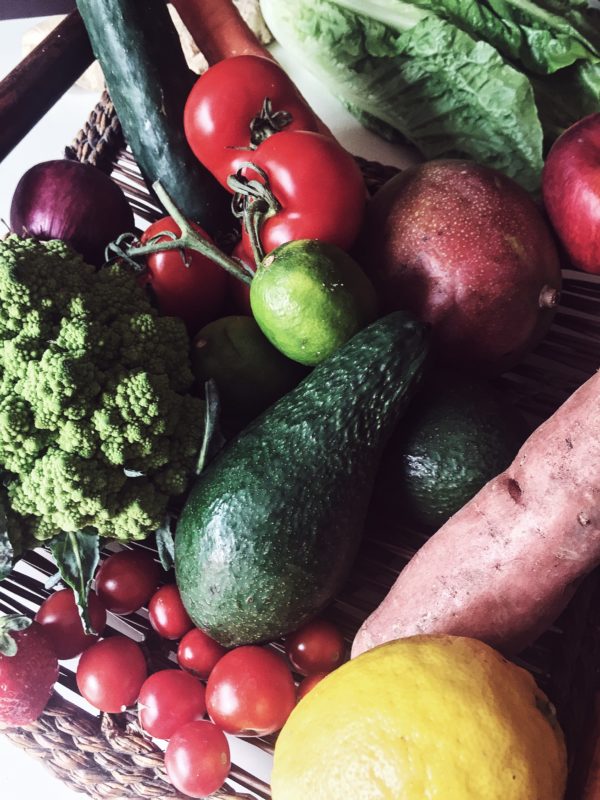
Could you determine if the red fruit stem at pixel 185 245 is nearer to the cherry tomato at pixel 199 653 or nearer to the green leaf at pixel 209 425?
the green leaf at pixel 209 425

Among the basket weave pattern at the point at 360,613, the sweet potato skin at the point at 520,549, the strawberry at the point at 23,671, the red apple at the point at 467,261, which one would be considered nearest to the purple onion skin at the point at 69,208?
the basket weave pattern at the point at 360,613

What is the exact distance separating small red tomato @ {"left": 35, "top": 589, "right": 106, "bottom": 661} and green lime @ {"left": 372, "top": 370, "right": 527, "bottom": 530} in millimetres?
374

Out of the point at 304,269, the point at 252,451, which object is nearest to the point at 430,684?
the point at 252,451

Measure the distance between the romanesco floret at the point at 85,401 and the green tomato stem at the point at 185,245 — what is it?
0.06m

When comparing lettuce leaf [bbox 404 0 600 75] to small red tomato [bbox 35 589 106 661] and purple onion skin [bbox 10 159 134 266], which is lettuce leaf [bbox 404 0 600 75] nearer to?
purple onion skin [bbox 10 159 134 266]

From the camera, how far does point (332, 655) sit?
80cm

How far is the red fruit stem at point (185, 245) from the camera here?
836mm

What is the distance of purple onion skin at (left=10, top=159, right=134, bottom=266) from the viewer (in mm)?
899

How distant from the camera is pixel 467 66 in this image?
1056mm

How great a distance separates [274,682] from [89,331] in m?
0.43

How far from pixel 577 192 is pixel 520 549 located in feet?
1.56

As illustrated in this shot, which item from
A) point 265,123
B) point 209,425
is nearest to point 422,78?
point 265,123

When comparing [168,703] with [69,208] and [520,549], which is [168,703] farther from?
[69,208]

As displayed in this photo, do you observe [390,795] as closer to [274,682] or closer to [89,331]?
[274,682]
